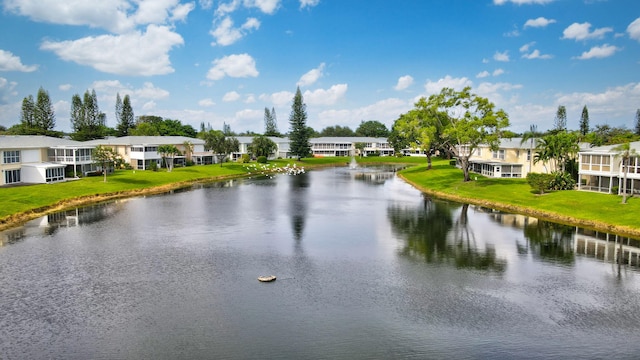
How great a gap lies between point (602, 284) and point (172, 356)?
879 inches

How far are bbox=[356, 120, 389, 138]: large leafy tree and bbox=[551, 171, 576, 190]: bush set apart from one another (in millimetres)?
138832

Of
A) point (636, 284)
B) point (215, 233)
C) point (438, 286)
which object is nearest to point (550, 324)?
point (438, 286)

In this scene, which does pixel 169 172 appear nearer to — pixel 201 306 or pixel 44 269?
pixel 44 269

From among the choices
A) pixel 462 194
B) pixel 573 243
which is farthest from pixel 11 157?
pixel 573 243

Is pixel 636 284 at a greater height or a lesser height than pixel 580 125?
lesser

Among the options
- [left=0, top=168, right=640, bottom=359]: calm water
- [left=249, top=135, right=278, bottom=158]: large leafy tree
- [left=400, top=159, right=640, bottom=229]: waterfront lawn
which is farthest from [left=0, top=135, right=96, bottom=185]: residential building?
[left=400, top=159, right=640, bottom=229]: waterfront lawn

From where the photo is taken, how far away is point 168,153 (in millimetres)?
83312

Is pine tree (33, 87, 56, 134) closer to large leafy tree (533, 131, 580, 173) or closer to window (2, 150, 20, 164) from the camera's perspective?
window (2, 150, 20, 164)

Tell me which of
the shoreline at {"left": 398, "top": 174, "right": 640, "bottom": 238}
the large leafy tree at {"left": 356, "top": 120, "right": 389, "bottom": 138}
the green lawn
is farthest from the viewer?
the large leafy tree at {"left": 356, "top": 120, "right": 389, "bottom": 138}

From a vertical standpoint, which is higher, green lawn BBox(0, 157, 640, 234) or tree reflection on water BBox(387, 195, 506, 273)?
green lawn BBox(0, 157, 640, 234)

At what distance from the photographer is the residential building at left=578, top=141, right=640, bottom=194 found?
147 ft

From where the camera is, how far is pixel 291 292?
23.6 m

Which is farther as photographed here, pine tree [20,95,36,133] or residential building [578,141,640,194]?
pine tree [20,95,36,133]

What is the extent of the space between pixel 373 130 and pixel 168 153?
119 metres
